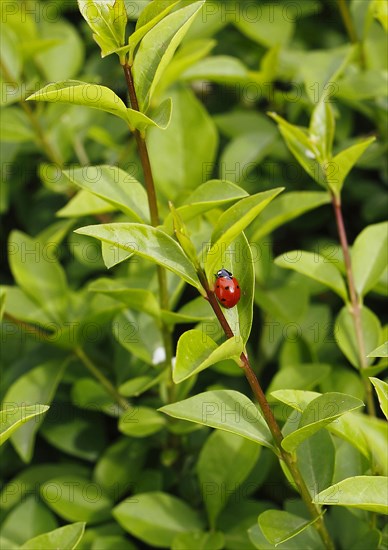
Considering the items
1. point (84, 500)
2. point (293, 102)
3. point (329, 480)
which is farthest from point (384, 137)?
point (84, 500)

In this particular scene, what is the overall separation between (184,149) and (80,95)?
27.4 inches

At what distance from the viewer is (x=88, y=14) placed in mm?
1060

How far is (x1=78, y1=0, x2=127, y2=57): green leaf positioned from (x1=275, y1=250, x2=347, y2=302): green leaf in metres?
0.44

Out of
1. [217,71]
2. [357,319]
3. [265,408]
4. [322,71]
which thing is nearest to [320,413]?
[265,408]

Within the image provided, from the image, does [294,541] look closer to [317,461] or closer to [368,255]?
[317,461]

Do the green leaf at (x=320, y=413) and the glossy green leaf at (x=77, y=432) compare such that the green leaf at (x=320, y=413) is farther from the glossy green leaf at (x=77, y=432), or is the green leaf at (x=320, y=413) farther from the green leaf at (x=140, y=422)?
the glossy green leaf at (x=77, y=432)

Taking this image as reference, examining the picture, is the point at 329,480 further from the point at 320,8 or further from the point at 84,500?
the point at 320,8

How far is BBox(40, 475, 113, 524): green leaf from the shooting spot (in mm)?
1452

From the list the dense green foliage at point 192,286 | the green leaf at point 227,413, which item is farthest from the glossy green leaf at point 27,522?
the green leaf at point 227,413

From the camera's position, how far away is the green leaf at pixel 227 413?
1.00 meters

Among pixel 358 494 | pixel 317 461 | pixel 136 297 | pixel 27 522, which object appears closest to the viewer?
pixel 358 494

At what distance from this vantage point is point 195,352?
95 centimetres

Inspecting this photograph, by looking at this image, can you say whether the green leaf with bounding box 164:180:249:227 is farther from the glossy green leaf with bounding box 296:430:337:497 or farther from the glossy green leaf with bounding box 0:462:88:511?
the glossy green leaf with bounding box 0:462:88:511

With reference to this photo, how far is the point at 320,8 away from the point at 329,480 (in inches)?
53.6
